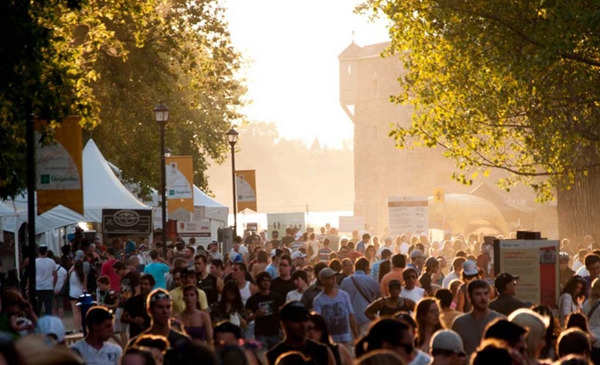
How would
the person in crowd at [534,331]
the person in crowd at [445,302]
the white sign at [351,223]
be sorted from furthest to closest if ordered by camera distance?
the white sign at [351,223]
the person in crowd at [445,302]
the person in crowd at [534,331]

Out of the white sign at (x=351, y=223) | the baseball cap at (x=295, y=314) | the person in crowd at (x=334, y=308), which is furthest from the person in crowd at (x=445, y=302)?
the white sign at (x=351, y=223)

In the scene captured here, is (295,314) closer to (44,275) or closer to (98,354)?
(98,354)

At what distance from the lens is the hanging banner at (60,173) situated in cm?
1777

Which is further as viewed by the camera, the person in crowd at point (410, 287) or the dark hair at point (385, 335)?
the person in crowd at point (410, 287)

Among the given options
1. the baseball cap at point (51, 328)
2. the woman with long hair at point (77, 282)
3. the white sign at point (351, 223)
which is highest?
the white sign at point (351, 223)

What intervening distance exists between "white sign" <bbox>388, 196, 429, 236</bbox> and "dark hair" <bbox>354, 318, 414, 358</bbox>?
112ft

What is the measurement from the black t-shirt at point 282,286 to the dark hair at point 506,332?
9.07 meters

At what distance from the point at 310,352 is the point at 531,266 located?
814 centimetres

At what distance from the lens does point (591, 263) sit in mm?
17484

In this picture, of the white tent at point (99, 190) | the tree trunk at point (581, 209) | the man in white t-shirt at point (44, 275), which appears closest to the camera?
the man in white t-shirt at point (44, 275)

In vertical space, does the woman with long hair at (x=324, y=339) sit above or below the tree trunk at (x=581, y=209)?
below

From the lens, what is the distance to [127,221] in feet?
94.1

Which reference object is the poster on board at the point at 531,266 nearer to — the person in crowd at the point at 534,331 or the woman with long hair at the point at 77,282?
the person in crowd at the point at 534,331

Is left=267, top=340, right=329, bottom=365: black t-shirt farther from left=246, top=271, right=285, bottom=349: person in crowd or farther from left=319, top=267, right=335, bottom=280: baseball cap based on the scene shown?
left=246, top=271, right=285, bottom=349: person in crowd
